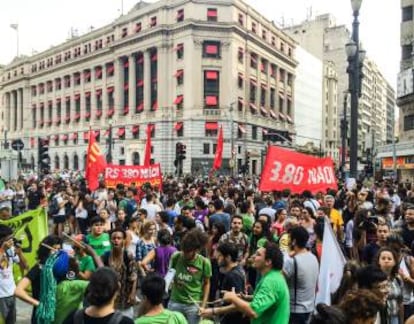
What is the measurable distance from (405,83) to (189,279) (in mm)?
39485

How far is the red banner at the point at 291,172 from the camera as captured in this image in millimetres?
11008

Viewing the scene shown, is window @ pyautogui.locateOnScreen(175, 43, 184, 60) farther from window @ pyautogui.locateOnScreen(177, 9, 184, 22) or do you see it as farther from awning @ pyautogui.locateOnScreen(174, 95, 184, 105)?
awning @ pyautogui.locateOnScreen(174, 95, 184, 105)

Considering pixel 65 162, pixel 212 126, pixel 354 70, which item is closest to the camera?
pixel 354 70

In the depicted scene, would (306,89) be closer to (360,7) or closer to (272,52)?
(272,52)

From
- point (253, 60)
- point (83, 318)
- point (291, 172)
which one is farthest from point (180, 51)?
point (83, 318)

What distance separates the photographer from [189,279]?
5355mm

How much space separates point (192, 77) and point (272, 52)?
50.2 ft

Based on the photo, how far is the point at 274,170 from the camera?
11055 millimetres

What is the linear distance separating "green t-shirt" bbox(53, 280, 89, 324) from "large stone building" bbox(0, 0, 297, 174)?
44.8 m

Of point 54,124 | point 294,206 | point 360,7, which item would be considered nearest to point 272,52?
point 54,124

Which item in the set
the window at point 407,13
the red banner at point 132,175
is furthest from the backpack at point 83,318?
the window at point 407,13

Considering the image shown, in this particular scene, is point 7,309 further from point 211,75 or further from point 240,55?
point 240,55

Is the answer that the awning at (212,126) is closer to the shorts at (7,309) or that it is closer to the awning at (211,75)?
the awning at (211,75)

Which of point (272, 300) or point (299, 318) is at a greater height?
point (272, 300)
